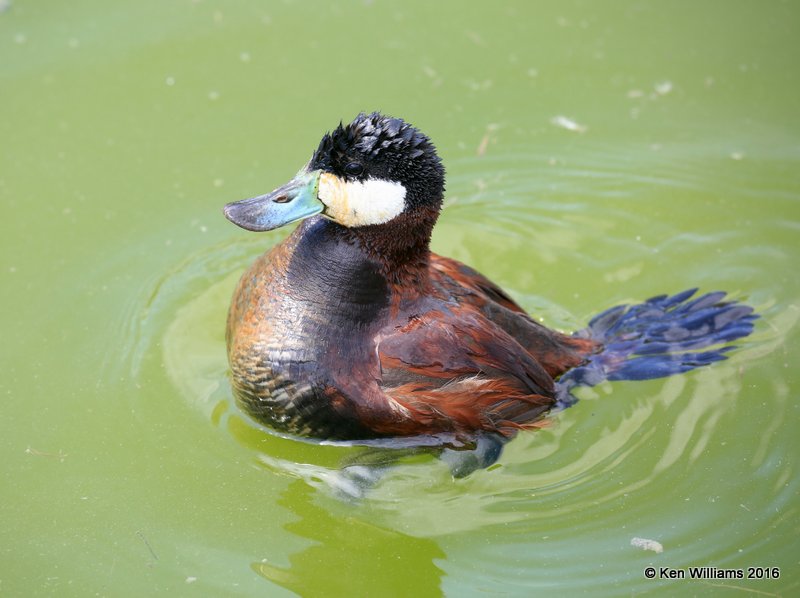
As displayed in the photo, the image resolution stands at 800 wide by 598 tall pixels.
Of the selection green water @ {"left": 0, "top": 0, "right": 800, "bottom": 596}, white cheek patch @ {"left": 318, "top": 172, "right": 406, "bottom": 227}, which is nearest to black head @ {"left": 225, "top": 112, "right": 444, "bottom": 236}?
white cheek patch @ {"left": 318, "top": 172, "right": 406, "bottom": 227}

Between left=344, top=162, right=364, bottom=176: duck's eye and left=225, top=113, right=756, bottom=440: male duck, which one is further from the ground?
left=344, top=162, right=364, bottom=176: duck's eye

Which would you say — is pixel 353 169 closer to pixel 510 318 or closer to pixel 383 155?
pixel 383 155

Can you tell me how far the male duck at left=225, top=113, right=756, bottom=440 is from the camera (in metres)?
3.79

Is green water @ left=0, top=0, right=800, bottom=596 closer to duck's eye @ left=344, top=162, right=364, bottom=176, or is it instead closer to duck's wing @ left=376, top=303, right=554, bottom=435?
duck's wing @ left=376, top=303, right=554, bottom=435

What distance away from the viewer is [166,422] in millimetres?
4363

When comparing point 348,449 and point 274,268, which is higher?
point 274,268

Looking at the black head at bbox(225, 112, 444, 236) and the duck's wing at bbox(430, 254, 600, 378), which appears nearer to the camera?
the black head at bbox(225, 112, 444, 236)

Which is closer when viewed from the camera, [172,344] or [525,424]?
[525,424]

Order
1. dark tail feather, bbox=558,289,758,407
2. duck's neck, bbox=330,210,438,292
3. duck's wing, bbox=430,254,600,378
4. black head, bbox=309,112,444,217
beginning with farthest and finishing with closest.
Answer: dark tail feather, bbox=558,289,758,407 → duck's wing, bbox=430,254,600,378 → duck's neck, bbox=330,210,438,292 → black head, bbox=309,112,444,217

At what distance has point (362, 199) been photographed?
378cm

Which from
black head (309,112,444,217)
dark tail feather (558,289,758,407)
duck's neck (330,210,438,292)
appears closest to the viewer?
black head (309,112,444,217)

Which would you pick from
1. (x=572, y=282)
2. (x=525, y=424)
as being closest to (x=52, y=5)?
(x=572, y=282)

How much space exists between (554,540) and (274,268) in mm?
1592

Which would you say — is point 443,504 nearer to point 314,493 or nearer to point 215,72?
point 314,493
